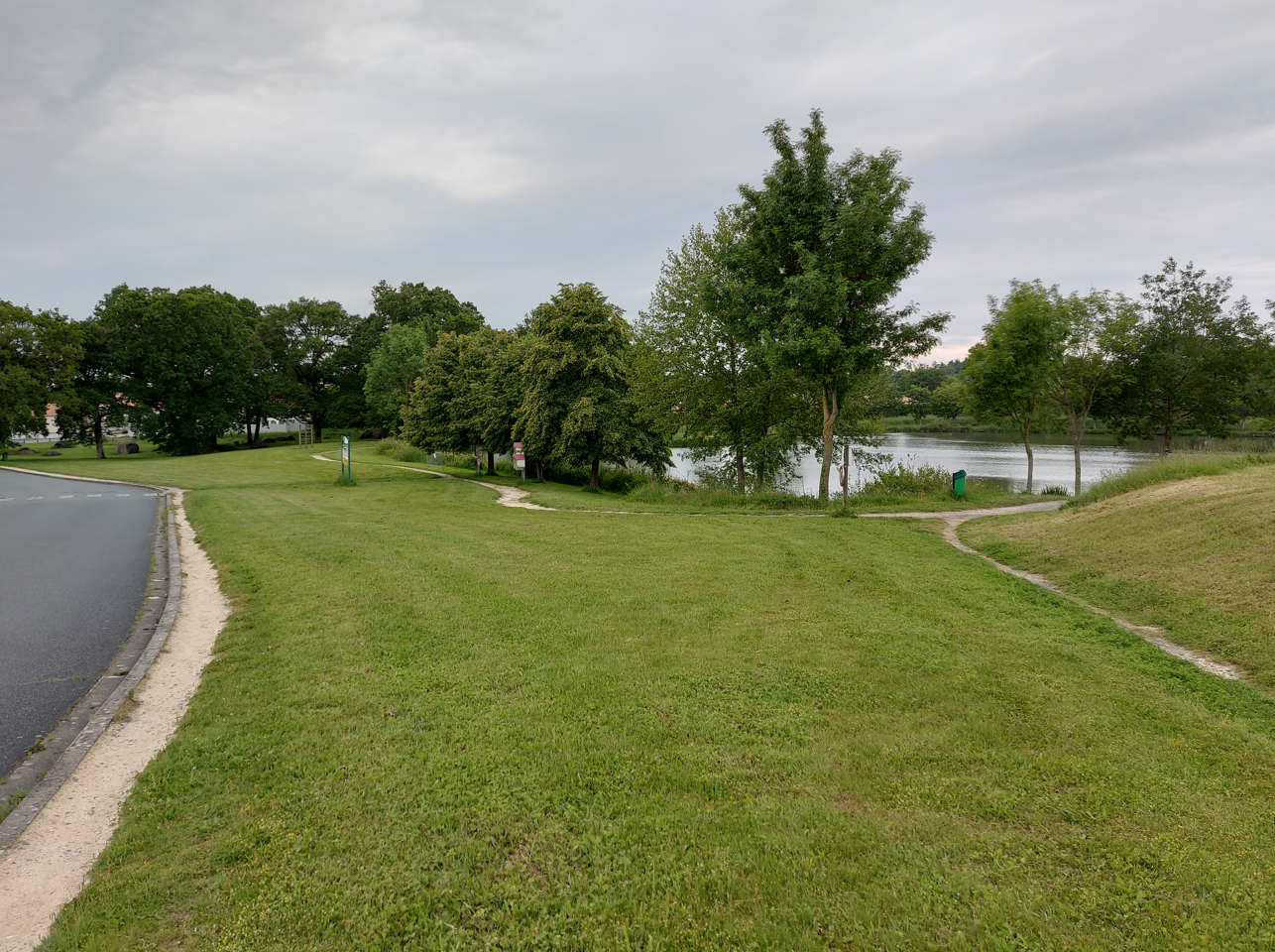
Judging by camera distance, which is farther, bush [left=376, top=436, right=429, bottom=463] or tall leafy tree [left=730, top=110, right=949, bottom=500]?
bush [left=376, top=436, right=429, bottom=463]

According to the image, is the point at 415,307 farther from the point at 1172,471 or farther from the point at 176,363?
the point at 1172,471

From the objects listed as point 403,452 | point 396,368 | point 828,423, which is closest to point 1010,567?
point 828,423

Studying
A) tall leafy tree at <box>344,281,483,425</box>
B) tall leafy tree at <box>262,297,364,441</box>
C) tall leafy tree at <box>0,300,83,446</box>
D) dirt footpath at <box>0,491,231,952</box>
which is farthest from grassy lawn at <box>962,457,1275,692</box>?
tall leafy tree at <box>262,297,364,441</box>

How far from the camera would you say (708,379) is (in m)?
21.9

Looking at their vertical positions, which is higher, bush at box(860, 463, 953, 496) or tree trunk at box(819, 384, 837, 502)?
tree trunk at box(819, 384, 837, 502)

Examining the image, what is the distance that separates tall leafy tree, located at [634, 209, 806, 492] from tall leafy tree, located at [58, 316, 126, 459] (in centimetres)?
4265

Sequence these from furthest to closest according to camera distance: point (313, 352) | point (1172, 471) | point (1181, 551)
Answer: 1. point (313, 352)
2. point (1172, 471)
3. point (1181, 551)

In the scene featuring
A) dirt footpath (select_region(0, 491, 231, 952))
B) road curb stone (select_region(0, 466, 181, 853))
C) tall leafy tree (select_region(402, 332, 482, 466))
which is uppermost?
tall leafy tree (select_region(402, 332, 482, 466))

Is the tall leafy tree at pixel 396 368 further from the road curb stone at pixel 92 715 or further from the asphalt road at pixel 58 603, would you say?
the road curb stone at pixel 92 715

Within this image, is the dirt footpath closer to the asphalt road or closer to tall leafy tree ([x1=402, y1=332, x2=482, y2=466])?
the asphalt road

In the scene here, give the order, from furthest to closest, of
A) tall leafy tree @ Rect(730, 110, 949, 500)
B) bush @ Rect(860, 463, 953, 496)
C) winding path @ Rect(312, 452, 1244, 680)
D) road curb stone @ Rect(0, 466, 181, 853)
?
bush @ Rect(860, 463, 953, 496) → tall leafy tree @ Rect(730, 110, 949, 500) → winding path @ Rect(312, 452, 1244, 680) → road curb stone @ Rect(0, 466, 181, 853)

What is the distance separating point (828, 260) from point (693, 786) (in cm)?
1489

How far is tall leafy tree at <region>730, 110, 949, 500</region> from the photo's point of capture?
15.2 m

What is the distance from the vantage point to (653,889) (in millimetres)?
2830
